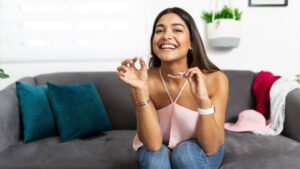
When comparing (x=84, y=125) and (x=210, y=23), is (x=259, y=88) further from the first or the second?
(x=84, y=125)

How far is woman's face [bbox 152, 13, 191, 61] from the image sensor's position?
1169 millimetres

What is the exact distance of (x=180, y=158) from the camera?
106 centimetres

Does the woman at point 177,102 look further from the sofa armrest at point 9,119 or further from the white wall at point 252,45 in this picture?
the white wall at point 252,45

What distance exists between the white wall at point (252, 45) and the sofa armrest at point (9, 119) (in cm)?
53

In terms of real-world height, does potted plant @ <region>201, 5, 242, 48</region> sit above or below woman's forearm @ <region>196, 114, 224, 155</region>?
above

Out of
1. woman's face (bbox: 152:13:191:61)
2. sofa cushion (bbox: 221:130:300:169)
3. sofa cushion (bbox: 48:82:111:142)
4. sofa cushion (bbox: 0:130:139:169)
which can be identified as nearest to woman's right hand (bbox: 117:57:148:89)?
woman's face (bbox: 152:13:191:61)

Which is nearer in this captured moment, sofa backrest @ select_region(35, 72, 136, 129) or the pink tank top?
the pink tank top

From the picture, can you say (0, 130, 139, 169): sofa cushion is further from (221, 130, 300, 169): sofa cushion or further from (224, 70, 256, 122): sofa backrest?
(224, 70, 256, 122): sofa backrest

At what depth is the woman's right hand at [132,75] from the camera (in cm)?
110

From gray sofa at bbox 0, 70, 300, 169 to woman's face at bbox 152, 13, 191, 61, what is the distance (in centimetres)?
52

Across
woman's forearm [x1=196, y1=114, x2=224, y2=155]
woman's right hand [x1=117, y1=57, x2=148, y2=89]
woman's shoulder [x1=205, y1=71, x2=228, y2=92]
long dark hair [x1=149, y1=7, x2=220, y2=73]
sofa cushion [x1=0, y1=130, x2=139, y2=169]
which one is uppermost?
long dark hair [x1=149, y1=7, x2=220, y2=73]

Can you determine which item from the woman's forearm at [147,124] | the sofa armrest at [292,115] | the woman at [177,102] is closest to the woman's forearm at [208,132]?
the woman at [177,102]

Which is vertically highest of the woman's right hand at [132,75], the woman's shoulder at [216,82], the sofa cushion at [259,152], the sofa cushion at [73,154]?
the woman's right hand at [132,75]

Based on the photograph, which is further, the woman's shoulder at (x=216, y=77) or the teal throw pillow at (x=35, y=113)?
the teal throw pillow at (x=35, y=113)
